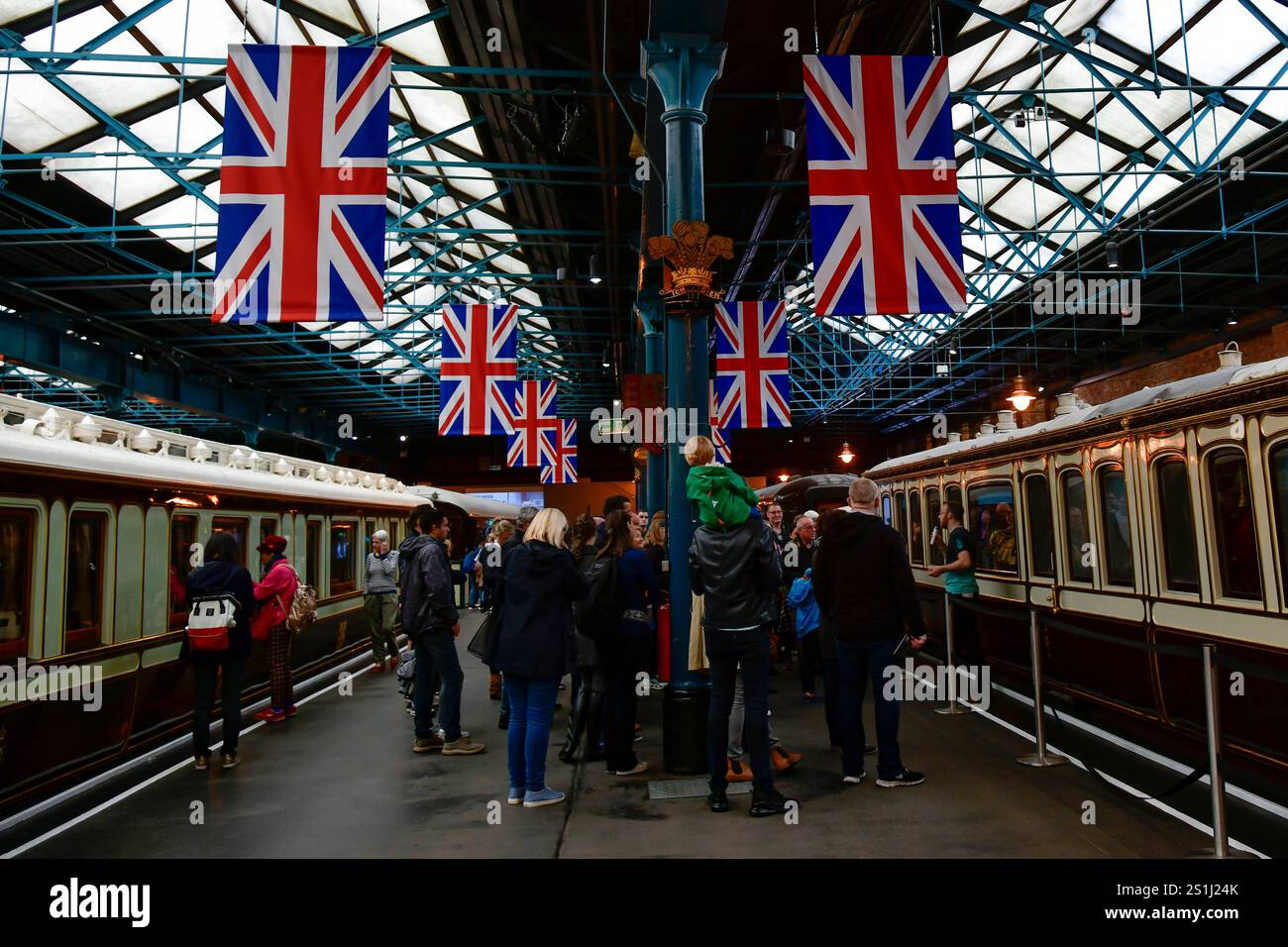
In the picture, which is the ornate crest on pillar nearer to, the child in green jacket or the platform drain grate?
the child in green jacket

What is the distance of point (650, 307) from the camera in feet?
39.5

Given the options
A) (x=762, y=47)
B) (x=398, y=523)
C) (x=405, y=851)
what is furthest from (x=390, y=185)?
(x=405, y=851)

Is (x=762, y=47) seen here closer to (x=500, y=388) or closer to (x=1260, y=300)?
(x=500, y=388)

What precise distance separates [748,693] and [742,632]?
1.52ft

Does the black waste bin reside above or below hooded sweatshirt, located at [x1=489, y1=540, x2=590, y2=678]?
below

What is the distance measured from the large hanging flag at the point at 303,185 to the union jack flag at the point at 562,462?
432 inches

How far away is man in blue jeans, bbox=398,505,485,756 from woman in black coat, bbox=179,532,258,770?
125 centimetres

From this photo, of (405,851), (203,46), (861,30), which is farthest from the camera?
(203,46)

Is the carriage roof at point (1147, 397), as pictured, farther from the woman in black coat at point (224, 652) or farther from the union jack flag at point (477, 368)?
the woman in black coat at point (224, 652)

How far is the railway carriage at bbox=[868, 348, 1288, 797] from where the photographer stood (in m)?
5.24

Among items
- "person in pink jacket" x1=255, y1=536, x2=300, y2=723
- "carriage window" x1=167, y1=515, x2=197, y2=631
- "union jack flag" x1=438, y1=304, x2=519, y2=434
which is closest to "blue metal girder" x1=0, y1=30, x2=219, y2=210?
"carriage window" x1=167, y1=515, x2=197, y2=631

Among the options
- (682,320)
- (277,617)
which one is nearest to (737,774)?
(682,320)

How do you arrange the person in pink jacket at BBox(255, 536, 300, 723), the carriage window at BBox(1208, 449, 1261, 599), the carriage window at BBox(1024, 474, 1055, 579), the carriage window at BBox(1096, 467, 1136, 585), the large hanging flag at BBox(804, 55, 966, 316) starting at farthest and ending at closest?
the carriage window at BBox(1024, 474, 1055, 579), the person in pink jacket at BBox(255, 536, 300, 723), the carriage window at BBox(1096, 467, 1136, 585), the large hanging flag at BBox(804, 55, 966, 316), the carriage window at BBox(1208, 449, 1261, 599)
